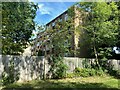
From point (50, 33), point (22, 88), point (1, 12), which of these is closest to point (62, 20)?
point (50, 33)

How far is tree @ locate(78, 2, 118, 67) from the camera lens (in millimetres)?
14211

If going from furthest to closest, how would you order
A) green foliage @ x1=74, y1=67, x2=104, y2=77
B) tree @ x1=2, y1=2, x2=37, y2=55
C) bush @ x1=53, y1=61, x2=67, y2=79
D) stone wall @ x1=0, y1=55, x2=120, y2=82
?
green foliage @ x1=74, y1=67, x2=104, y2=77 < bush @ x1=53, y1=61, x2=67, y2=79 < tree @ x1=2, y1=2, x2=37, y2=55 < stone wall @ x1=0, y1=55, x2=120, y2=82

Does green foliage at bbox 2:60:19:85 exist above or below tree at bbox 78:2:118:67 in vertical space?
below

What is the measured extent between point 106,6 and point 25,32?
555 cm

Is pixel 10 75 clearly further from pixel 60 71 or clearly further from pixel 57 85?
pixel 60 71

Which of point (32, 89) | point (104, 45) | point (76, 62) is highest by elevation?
point (104, 45)

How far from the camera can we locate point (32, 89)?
280 inches

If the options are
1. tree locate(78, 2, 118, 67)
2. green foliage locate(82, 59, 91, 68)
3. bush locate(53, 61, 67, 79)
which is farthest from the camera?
tree locate(78, 2, 118, 67)

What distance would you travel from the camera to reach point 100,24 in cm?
1480

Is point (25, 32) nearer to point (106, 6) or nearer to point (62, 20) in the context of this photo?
point (62, 20)

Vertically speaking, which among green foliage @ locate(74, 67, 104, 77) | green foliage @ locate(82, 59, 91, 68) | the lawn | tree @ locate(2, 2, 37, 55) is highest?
tree @ locate(2, 2, 37, 55)

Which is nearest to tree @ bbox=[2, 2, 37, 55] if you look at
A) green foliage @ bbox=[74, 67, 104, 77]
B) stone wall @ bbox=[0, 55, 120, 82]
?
stone wall @ bbox=[0, 55, 120, 82]

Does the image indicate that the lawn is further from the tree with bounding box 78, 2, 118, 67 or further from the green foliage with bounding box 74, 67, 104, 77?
the tree with bounding box 78, 2, 118, 67

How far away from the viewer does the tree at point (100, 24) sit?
46.6ft
